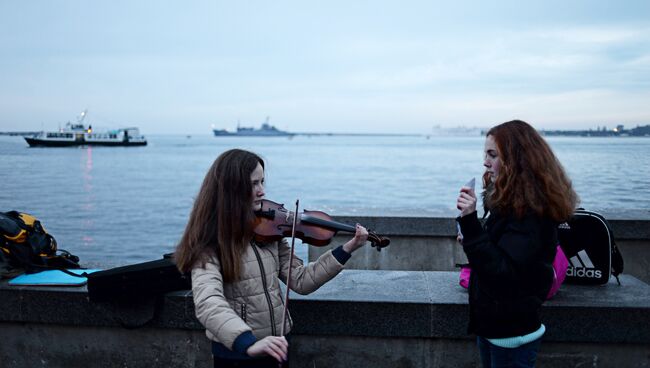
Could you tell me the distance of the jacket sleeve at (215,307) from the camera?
246cm

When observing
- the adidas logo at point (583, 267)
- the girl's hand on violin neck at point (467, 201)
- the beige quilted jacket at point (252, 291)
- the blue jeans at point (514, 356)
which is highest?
the girl's hand on violin neck at point (467, 201)

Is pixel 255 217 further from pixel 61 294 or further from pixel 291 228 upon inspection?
pixel 61 294

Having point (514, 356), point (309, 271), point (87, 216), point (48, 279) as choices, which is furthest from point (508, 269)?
point (87, 216)

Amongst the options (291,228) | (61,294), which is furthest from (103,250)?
(291,228)

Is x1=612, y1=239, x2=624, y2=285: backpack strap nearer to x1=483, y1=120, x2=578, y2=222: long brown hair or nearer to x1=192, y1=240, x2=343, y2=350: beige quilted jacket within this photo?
x1=483, y1=120, x2=578, y2=222: long brown hair

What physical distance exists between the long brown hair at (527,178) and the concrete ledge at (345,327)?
3.80ft

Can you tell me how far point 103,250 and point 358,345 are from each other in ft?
46.1

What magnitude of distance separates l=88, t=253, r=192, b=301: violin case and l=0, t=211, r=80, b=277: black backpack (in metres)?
0.69

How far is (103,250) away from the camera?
54.2 ft

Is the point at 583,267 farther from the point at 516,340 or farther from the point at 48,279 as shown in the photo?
the point at 48,279

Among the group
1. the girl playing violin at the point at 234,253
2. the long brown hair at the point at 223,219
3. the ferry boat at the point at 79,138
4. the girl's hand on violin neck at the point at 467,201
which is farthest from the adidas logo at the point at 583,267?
the ferry boat at the point at 79,138

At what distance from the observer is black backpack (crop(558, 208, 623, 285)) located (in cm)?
385

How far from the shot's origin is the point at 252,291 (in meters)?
2.80

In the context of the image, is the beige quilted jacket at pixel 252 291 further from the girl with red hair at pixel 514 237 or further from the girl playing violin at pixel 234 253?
the girl with red hair at pixel 514 237
